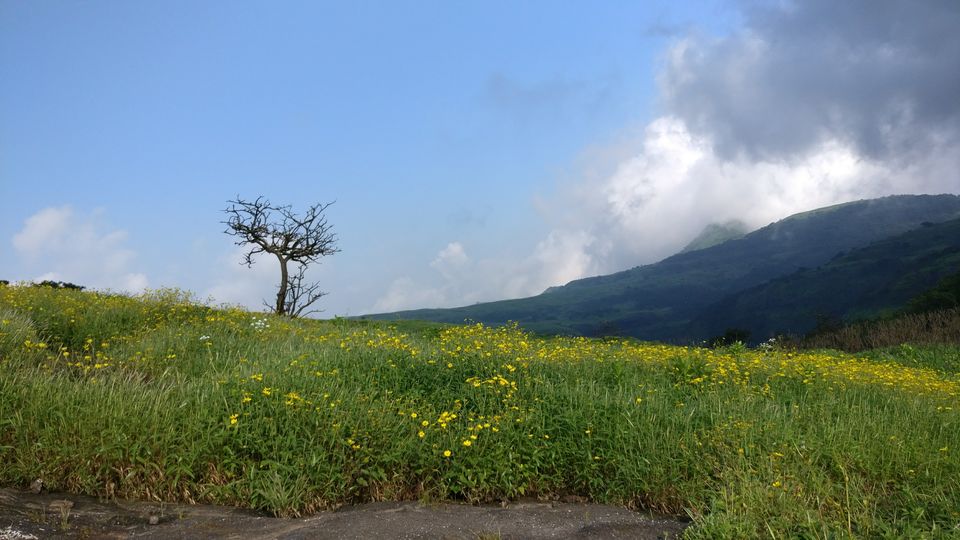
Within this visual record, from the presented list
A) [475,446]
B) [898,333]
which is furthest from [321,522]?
[898,333]

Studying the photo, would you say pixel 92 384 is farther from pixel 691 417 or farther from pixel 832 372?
pixel 832 372

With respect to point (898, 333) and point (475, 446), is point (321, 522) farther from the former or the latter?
point (898, 333)

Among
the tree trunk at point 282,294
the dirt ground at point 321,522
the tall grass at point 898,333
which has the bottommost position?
the tall grass at point 898,333

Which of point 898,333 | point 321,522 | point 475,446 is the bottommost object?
point 898,333

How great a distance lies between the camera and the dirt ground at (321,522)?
6055 mm

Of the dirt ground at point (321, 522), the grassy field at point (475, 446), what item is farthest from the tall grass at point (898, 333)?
the dirt ground at point (321, 522)

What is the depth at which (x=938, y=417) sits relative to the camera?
971cm

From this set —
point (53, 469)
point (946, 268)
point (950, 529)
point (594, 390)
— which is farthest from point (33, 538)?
point (946, 268)

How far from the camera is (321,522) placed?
250 inches

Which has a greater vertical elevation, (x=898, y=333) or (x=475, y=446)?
(x=475, y=446)

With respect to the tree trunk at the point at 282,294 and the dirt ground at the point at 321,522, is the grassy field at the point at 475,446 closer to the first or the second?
the dirt ground at the point at 321,522

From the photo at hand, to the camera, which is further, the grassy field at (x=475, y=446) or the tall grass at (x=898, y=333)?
the tall grass at (x=898, y=333)

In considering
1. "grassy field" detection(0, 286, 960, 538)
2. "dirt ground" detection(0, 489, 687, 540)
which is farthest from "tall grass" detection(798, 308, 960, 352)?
"dirt ground" detection(0, 489, 687, 540)

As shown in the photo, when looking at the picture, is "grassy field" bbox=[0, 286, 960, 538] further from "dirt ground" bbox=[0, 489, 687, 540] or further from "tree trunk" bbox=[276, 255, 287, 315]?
"tree trunk" bbox=[276, 255, 287, 315]
